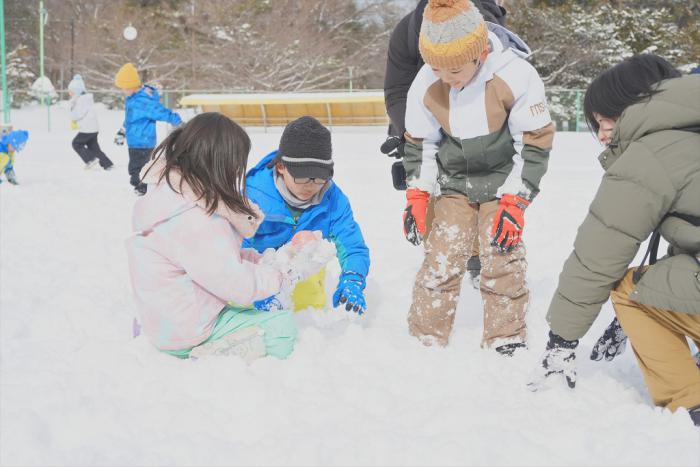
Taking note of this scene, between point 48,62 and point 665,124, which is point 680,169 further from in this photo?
point 48,62

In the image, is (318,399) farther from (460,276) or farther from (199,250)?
(460,276)

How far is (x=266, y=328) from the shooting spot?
259 centimetres

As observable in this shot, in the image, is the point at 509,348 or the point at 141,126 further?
the point at 141,126

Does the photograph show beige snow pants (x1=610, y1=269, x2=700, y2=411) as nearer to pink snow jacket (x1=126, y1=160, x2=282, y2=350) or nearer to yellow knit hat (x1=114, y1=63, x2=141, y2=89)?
pink snow jacket (x1=126, y1=160, x2=282, y2=350)

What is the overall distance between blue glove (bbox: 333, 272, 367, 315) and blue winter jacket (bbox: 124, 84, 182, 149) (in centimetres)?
539

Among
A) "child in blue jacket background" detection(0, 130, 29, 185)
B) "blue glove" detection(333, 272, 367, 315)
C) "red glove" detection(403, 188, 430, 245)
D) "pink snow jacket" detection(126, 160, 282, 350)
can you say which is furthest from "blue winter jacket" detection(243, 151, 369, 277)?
"child in blue jacket background" detection(0, 130, 29, 185)

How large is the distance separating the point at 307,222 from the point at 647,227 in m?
1.57

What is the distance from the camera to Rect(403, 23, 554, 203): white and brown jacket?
2602mm

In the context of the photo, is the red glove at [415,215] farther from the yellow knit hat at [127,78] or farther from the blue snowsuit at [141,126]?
the yellow knit hat at [127,78]

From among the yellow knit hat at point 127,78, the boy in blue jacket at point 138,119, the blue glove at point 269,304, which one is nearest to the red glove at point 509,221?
the blue glove at point 269,304

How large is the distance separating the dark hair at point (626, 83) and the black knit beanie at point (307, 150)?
A: 1120mm

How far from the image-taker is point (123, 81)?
7.57 meters

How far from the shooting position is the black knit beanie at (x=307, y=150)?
2.86 meters

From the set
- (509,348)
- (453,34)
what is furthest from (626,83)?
(509,348)
